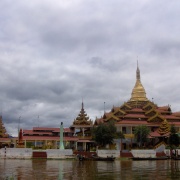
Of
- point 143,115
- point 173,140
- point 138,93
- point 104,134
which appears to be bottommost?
point 173,140

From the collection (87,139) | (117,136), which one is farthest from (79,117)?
(117,136)

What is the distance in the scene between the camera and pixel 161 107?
68938 mm

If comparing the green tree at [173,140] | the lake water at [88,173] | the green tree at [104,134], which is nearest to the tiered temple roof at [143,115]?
the green tree at [173,140]

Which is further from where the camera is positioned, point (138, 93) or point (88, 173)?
point (138, 93)

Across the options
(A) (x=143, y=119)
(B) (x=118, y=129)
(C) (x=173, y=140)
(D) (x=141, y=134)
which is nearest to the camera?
(C) (x=173, y=140)

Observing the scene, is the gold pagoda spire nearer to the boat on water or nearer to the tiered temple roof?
the tiered temple roof

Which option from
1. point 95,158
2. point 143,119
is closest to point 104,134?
point 95,158

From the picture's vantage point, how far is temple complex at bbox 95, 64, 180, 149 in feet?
188

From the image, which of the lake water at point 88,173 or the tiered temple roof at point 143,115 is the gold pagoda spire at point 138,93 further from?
the lake water at point 88,173

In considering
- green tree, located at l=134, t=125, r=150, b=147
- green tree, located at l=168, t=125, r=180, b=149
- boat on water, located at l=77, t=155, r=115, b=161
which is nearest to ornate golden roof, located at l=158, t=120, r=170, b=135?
green tree, located at l=134, t=125, r=150, b=147

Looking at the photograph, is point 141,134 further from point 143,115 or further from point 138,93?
point 138,93

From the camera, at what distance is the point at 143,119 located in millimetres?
62938

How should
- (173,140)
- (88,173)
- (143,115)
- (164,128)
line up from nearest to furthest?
(88,173) < (173,140) < (164,128) < (143,115)

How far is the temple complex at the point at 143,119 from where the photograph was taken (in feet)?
188
